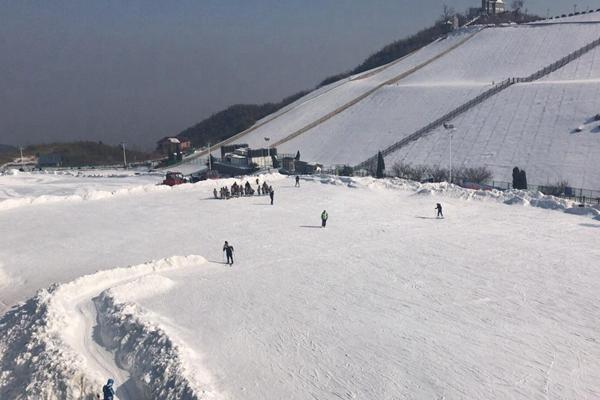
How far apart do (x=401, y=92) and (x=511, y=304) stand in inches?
2261

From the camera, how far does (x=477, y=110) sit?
53031 millimetres

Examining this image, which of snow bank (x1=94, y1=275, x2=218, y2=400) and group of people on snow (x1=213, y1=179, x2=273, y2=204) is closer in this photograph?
snow bank (x1=94, y1=275, x2=218, y2=400)

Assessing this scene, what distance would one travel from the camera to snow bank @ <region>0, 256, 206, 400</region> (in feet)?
33.4

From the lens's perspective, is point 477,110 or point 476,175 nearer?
point 476,175

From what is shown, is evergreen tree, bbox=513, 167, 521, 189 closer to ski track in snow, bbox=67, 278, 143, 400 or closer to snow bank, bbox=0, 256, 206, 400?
snow bank, bbox=0, 256, 206, 400

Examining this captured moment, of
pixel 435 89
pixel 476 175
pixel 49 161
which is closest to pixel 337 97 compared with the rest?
pixel 435 89

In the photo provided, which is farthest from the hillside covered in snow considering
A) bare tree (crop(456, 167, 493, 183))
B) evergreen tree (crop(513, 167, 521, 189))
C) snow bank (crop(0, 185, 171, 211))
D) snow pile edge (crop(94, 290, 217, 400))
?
snow pile edge (crop(94, 290, 217, 400))

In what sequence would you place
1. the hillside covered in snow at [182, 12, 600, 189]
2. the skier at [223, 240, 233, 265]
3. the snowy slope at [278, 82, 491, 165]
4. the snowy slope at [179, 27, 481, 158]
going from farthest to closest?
1. the snowy slope at [179, 27, 481, 158]
2. the snowy slope at [278, 82, 491, 165]
3. the hillside covered in snow at [182, 12, 600, 189]
4. the skier at [223, 240, 233, 265]

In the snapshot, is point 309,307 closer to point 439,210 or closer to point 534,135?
point 439,210

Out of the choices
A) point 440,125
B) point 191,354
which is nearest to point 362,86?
point 440,125

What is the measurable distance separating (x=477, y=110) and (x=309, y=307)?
44871 millimetres

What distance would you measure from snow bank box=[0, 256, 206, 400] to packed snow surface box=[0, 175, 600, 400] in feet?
0.13

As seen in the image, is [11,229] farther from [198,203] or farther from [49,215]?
[198,203]

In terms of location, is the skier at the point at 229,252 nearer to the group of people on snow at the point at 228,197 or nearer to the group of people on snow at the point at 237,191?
the group of people on snow at the point at 228,197
